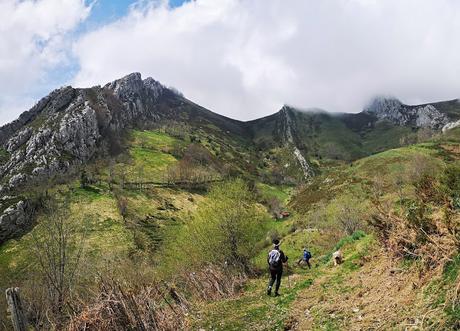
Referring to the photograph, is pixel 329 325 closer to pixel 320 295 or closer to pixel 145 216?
pixel 320 295

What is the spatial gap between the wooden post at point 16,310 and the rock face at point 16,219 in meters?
94.4

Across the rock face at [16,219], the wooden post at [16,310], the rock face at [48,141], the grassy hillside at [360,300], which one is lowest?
the grassy hillside at [360,300]

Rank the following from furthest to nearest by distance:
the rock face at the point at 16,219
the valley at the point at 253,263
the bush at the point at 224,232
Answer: the rock face at the point at 16,219 < the bush at the point at 224,232 < the valley at the point at 253,263

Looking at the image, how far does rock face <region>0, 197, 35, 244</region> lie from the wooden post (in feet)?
310

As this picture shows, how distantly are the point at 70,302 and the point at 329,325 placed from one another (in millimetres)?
7764

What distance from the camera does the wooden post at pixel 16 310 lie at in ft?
37.2

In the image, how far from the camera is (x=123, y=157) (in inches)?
6629

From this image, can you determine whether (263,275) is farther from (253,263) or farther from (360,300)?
(360,300)

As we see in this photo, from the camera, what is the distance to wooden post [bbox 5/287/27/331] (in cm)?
1134

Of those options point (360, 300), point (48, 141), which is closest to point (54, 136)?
point (48, 141)

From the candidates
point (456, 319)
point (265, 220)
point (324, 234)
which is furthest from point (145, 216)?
point (456, 319)

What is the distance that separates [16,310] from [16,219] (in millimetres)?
99887

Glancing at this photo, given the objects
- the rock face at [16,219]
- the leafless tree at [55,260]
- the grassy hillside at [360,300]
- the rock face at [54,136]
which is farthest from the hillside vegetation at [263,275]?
the rock face at [54,136]

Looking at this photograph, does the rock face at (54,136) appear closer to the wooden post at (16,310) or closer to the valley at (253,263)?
the valley at (253,263)
